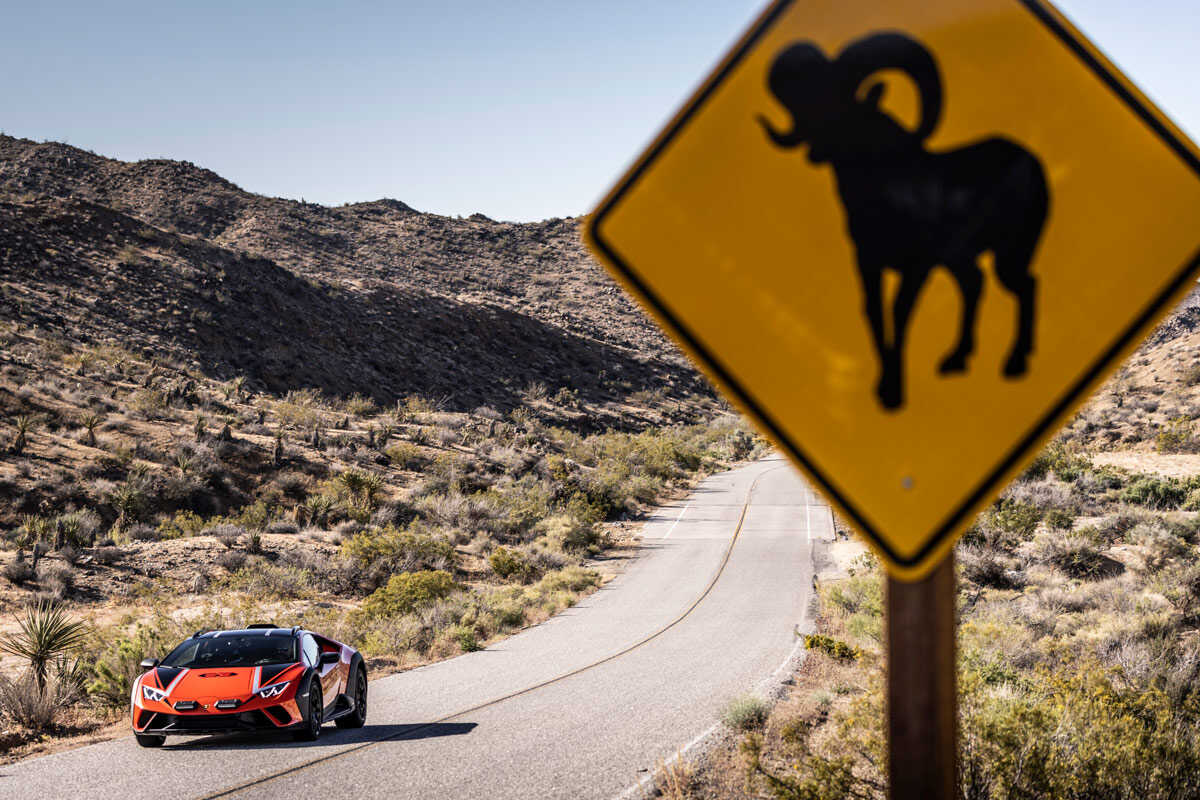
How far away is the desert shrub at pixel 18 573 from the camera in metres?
20.6

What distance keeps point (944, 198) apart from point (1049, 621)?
1515 centimetres

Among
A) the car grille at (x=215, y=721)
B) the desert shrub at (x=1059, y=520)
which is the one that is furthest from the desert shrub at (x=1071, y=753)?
the desert shrub at (x=1059, y=520)

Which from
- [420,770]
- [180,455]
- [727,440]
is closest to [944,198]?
[420,770]

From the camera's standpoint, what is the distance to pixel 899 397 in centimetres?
189

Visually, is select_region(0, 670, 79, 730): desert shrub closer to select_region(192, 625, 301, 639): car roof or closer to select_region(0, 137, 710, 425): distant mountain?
select_region(192, 625, 301, 639): car roof

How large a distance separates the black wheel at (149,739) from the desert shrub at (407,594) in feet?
28.5

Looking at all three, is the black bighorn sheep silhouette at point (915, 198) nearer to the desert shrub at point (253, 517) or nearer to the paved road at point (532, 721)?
the paved road at point (532, 721)

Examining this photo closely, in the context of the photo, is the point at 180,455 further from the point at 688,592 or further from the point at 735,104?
the point at 735,104

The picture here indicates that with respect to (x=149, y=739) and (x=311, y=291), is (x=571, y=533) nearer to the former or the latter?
(x=149, y=739)

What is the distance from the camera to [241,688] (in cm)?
1035

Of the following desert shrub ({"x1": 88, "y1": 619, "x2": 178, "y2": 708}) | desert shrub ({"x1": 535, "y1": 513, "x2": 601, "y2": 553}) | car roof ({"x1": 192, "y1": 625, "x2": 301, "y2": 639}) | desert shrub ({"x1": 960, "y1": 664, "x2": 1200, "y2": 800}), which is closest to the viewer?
desert shrub ({"x1": 960, "y1": 664, "x2": 1200, "y2": 800})

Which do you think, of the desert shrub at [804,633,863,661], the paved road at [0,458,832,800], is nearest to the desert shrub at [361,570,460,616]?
the paved road at [0,458,832,800]

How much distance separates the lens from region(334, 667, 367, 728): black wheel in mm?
11531

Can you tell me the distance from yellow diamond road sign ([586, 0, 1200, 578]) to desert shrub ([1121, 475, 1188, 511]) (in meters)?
28.7
